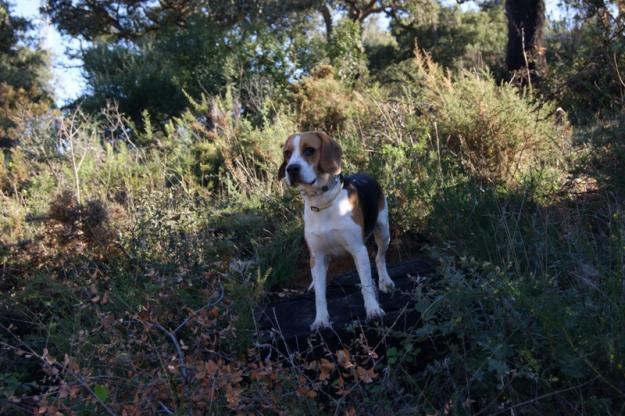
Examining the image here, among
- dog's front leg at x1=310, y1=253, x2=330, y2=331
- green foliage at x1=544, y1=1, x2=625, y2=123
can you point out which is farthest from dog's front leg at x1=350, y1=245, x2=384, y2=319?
green foliage at x1=544, y1=1, x2=625, y2=123

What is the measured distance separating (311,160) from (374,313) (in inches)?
40.5

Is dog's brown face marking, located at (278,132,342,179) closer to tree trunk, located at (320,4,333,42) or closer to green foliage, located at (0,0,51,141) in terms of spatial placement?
tree trunk, located at (320,4,333,42)

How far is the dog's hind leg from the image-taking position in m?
4.43

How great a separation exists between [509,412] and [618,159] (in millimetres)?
2704

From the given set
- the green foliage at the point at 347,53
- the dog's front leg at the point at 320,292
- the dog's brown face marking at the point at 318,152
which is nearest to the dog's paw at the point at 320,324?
the dog's front leg at the point at 320,292

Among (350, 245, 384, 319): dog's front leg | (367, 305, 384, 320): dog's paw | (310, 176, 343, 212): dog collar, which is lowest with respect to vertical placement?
(367, 305, 384, 320): dog's paw

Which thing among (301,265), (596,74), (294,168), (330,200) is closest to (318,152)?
(294,168)

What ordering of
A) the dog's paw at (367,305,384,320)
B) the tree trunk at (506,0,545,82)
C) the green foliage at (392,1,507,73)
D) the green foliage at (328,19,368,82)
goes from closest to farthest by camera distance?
1. the dog's paw at (367,305,384,320)
2. the tree trunk at (506,0,545,82)
3. the green foliage at (328,19,368,82)
4. the green foliage at (392,1,507,73)

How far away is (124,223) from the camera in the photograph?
19.2ft

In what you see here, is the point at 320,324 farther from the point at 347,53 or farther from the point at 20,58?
the point at 20,58

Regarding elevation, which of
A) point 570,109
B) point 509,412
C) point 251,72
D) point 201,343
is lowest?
point 509,412

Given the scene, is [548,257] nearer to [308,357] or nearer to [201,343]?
[308,357]

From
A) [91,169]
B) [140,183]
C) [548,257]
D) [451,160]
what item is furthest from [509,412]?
[91,169]

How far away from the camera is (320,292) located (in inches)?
155
